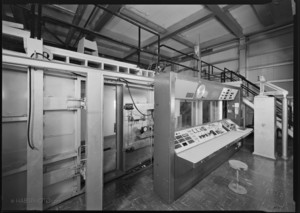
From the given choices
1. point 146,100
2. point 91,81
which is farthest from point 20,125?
point 146,100

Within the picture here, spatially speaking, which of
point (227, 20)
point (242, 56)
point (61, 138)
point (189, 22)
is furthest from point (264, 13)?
point (61, 138)

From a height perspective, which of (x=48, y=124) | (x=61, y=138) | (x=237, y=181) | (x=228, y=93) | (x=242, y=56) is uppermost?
(x=242, y=56)

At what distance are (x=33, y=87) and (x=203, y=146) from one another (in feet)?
8.97

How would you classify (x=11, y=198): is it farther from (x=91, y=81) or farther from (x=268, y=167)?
(x=268, y=167)

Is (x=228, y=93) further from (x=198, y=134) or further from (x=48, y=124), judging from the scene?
(x=48, y=124)

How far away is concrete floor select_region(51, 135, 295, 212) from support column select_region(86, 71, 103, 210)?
51cm

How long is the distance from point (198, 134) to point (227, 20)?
12.1 feet

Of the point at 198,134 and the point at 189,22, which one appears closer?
the point at 198,134

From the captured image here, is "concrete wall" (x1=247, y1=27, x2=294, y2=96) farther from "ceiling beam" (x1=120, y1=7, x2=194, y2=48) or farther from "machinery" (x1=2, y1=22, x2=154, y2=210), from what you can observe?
"machinery" (x1=2, y1=22, x2=154, y2=210)

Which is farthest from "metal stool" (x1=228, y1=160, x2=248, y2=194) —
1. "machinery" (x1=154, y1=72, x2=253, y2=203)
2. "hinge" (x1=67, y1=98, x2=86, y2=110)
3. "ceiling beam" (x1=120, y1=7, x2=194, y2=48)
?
"ceiling beam" (x1=120, y1=7, x2=194, y2=48)

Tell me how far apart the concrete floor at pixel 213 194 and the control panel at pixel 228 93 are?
185cm

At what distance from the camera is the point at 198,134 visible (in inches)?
103

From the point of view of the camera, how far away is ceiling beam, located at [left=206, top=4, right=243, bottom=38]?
329 cm

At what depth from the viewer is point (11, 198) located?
161 centimetres
